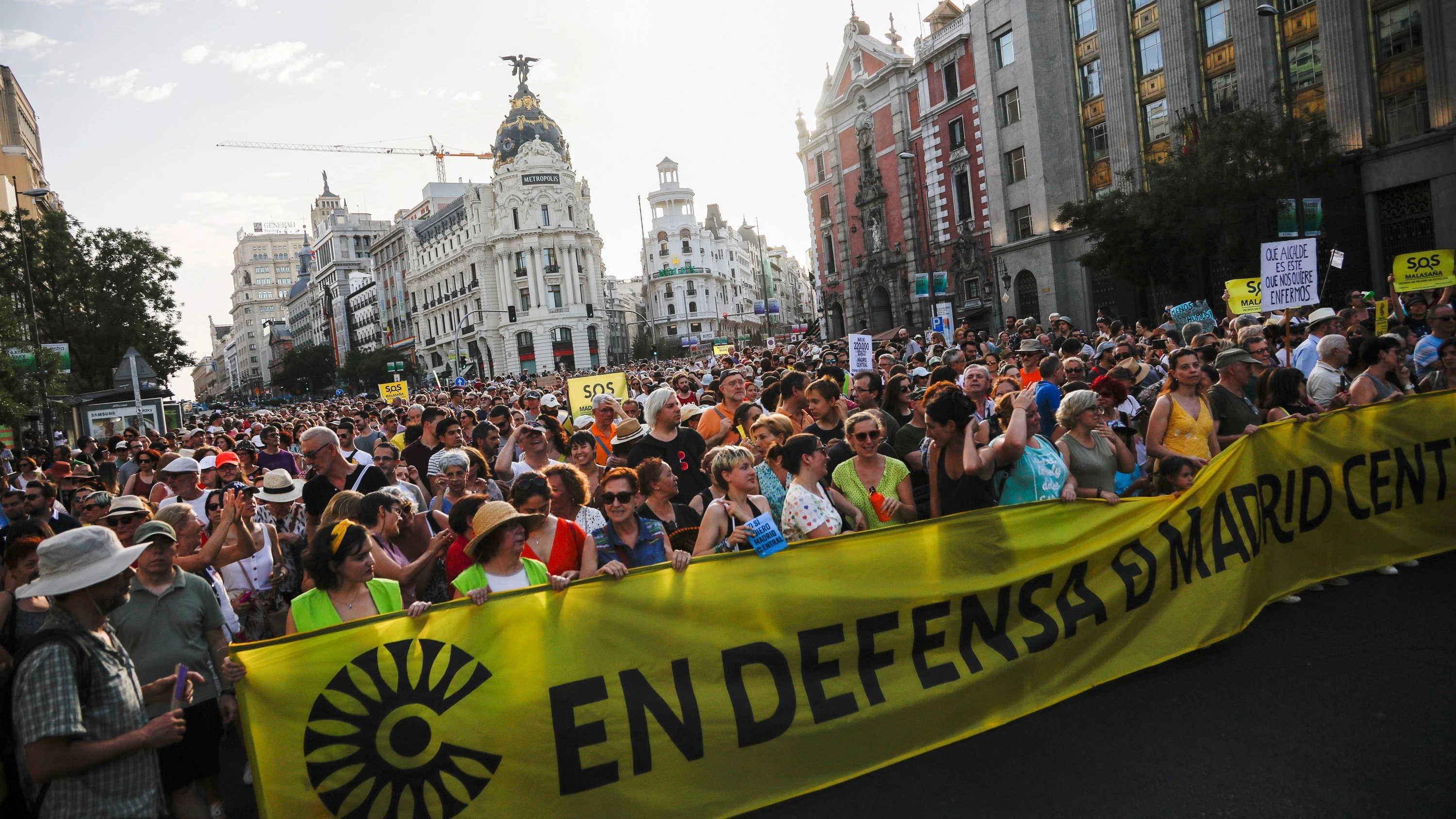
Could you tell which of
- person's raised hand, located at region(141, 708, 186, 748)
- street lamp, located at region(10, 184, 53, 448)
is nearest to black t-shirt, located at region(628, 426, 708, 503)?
person's raised hand, located at region(141, 708, 186, 748)

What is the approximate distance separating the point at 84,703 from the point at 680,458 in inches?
182

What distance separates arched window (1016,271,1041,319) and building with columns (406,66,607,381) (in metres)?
59.0

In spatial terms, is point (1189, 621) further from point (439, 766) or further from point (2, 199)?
point (2, 199)

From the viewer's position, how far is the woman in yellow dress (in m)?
6.37

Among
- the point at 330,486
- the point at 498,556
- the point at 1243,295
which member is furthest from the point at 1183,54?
the point at 498,556

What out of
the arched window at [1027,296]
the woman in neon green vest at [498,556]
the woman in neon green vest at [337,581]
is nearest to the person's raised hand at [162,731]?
the woman in neon green vest at [337,581]

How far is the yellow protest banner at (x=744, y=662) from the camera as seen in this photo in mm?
3789

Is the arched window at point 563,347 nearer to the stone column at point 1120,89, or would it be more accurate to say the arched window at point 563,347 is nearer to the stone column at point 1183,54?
the stone column at point 1120,89

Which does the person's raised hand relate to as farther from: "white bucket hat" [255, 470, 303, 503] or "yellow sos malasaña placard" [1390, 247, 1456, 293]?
"yellow sos malasaña placard" [1390, 247, 1456, 293]

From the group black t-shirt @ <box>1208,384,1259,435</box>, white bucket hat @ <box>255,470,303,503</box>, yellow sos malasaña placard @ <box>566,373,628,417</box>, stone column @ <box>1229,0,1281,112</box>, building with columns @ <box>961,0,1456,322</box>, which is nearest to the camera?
white bucket hat @ <box>255,470,303,503</box>

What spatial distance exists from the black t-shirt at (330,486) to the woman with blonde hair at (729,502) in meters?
2.36

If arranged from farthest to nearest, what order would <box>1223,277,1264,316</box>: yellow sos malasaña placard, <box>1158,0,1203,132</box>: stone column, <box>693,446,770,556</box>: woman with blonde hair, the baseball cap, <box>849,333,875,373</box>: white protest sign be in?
<box>1158,0,1203,132</box>: stone column
<box>1223,277,1264,316</box>: yellow sos malasaña placard
<box>849,333,875,373</box>: white protest sign
the baseball cap
<box>693,446,770,556</box>: woman with blonde hair

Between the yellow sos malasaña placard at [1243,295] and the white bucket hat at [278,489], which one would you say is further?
the yellow sos malasaña placard at [1243,295]

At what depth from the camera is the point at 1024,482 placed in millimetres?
5355
